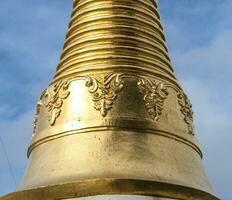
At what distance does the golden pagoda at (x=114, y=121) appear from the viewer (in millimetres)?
5016

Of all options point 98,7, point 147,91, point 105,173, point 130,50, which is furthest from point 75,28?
point 105,173

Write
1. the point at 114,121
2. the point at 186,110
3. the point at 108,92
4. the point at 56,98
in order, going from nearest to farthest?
1. the point at 114,121
2. the point at 108,92
3. the point at 56,98
4. the point at 186,110

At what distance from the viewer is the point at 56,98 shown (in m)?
5.73

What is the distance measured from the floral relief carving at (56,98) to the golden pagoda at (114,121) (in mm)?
10

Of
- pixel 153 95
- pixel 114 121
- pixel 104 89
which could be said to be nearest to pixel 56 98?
pixel 104 89

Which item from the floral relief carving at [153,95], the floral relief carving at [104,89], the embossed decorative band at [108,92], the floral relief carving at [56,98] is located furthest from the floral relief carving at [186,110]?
the floral relief carving at [56,98]

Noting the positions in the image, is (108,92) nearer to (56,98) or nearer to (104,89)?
(104,89)

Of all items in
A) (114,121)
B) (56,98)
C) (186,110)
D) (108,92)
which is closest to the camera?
(114,121)

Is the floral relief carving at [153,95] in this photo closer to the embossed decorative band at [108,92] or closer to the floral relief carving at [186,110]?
the embossed decorative band at [108,92]

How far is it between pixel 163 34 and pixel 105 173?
2000 millimetres

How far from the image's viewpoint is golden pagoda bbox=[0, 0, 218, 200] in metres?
5.02

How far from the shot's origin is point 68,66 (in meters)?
5.90

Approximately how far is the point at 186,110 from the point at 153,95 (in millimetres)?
477

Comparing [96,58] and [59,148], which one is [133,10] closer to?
[96,58]
